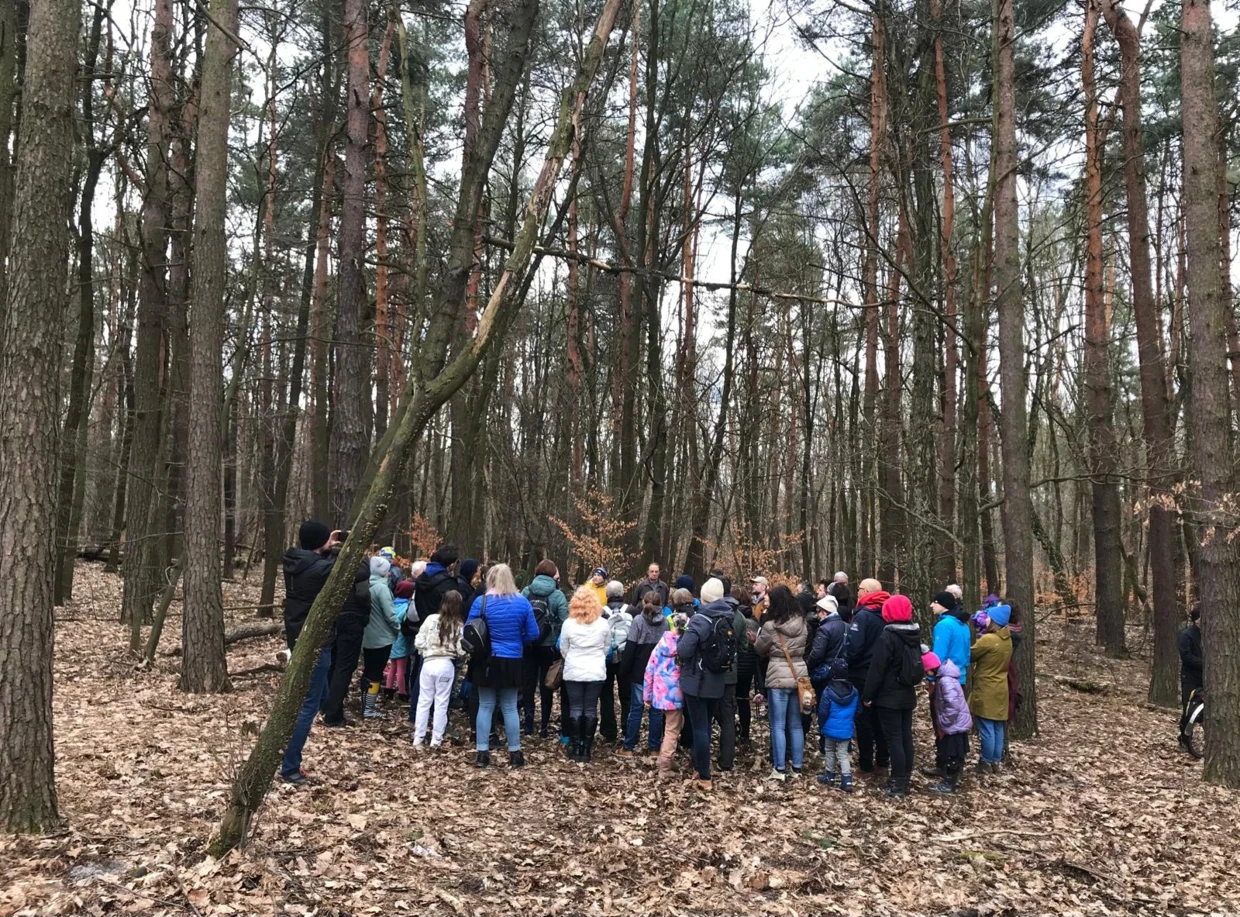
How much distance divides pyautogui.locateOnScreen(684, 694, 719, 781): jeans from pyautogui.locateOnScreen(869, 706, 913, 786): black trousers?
1.57m

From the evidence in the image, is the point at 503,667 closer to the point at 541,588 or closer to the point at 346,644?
the point at 541,588

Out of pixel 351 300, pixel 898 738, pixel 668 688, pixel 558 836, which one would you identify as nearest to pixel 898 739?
pixel 898 738

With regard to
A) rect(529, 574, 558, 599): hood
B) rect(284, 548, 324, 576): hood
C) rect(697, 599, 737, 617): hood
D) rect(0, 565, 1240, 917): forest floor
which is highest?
rect(284, 548, 324, 576): hood

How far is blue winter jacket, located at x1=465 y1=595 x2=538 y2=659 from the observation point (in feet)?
24.3

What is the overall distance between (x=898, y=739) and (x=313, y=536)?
5564 millimetres

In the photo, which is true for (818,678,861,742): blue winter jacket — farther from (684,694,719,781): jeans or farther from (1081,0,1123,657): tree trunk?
(1081,0,1123,657): tree trunk

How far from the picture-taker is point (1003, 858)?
5723 millimetres

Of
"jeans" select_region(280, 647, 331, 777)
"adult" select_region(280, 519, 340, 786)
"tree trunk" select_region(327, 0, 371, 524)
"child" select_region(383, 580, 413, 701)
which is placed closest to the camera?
"jeans" select_region(280, 647, 331, 777)

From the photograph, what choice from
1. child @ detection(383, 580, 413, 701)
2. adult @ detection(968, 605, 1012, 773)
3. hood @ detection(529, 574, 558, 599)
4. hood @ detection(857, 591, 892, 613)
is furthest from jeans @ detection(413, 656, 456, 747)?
adult @ detection(968, 605, 1012, 773)

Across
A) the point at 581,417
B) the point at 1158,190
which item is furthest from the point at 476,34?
the point at 1158,190

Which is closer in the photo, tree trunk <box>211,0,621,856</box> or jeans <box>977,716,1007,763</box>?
tree trunk <box>211,0,621,856</box>

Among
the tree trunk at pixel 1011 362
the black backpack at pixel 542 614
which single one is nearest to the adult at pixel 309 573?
the black backpack at pixel 542 614

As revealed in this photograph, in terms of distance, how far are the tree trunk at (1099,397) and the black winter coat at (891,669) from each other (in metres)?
7.94

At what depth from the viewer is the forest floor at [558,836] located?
4.30 meters
